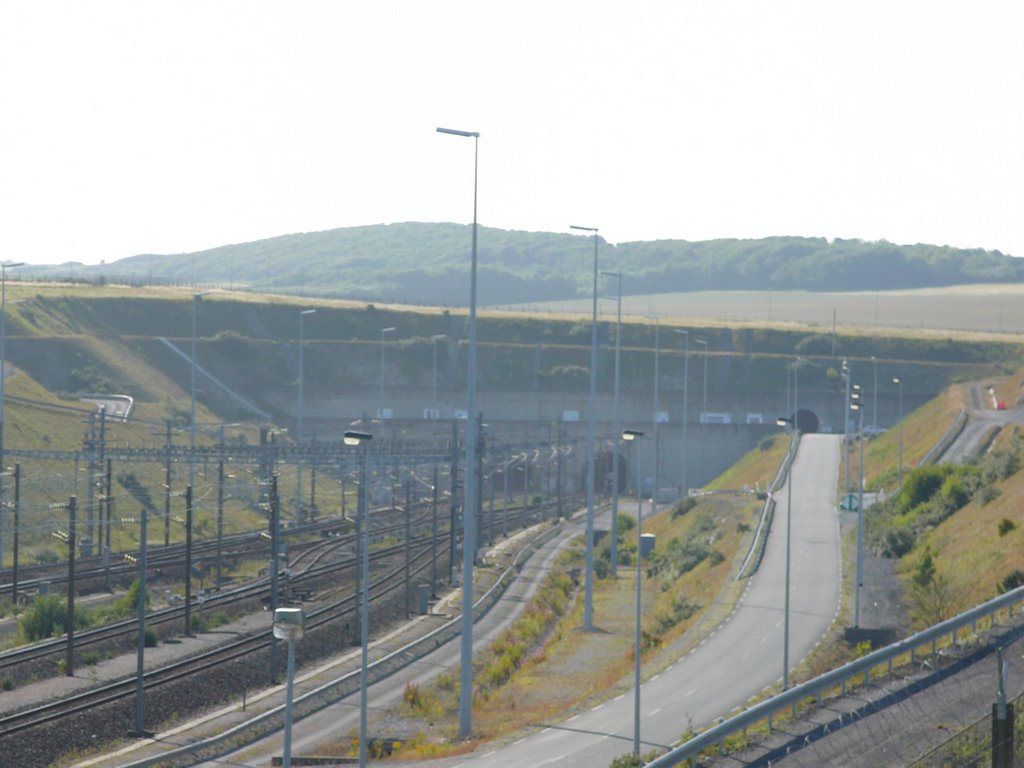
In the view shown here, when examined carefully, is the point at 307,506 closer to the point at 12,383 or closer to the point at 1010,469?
the point at 12,383

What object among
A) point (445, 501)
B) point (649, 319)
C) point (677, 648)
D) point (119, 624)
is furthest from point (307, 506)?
point (649, 319)

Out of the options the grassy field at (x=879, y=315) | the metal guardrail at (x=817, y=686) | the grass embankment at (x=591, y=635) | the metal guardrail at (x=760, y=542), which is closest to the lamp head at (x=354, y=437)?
the grass embankment at (x=591, y=635)

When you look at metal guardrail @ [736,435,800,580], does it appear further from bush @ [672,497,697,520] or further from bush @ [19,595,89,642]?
bush @ [19,595,89,642]

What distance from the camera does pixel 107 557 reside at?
2079 inches

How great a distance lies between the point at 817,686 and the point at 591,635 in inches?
775

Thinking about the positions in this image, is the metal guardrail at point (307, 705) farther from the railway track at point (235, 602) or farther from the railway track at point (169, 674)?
the railway track at point (235, 602)

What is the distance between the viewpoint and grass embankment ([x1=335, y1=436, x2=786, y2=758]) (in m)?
32.8

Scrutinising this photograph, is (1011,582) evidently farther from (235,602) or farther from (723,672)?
(235,602)

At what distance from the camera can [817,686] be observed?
80.4 feet

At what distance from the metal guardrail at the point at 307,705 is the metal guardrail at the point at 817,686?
36.5ft

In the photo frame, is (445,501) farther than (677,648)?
Yes

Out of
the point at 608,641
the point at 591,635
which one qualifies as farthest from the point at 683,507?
the point at 608,641

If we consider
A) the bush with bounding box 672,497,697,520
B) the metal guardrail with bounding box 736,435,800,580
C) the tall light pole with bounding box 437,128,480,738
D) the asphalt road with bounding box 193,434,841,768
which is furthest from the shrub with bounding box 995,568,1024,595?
the bush with bounding box 672,497,697,520

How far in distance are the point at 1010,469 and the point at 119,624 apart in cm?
3275
